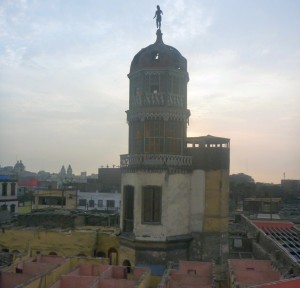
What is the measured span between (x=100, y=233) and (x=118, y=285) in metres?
11.7

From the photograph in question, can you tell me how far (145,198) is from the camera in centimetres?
2638

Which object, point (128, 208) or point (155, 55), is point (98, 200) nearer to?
point (128, 208)

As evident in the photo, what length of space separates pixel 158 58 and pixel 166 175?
7398mm

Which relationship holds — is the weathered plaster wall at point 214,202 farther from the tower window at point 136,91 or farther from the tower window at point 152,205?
the tower window at point 136,91

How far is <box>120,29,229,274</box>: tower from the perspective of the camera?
26188mm

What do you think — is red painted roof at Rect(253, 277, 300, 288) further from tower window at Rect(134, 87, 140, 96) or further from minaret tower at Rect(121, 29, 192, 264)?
tower window at Rect(134, 87, 140, 96)

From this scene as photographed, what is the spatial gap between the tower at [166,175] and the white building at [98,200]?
113 feet

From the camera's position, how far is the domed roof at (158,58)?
2691cm

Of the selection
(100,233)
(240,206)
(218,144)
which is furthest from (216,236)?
(240,206)

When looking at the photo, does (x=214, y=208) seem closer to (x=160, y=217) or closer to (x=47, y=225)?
(x=160, y=217)

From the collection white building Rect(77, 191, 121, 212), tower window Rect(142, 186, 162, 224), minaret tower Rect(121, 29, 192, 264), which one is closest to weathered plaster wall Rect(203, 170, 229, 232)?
minaret tower Rect(121, 29, 192, 264)

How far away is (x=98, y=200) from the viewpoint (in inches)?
2447

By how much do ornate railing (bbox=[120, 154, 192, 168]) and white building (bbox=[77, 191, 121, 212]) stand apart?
3524 cm

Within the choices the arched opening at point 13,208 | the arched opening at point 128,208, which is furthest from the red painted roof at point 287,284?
the arched opening at point 13,208
